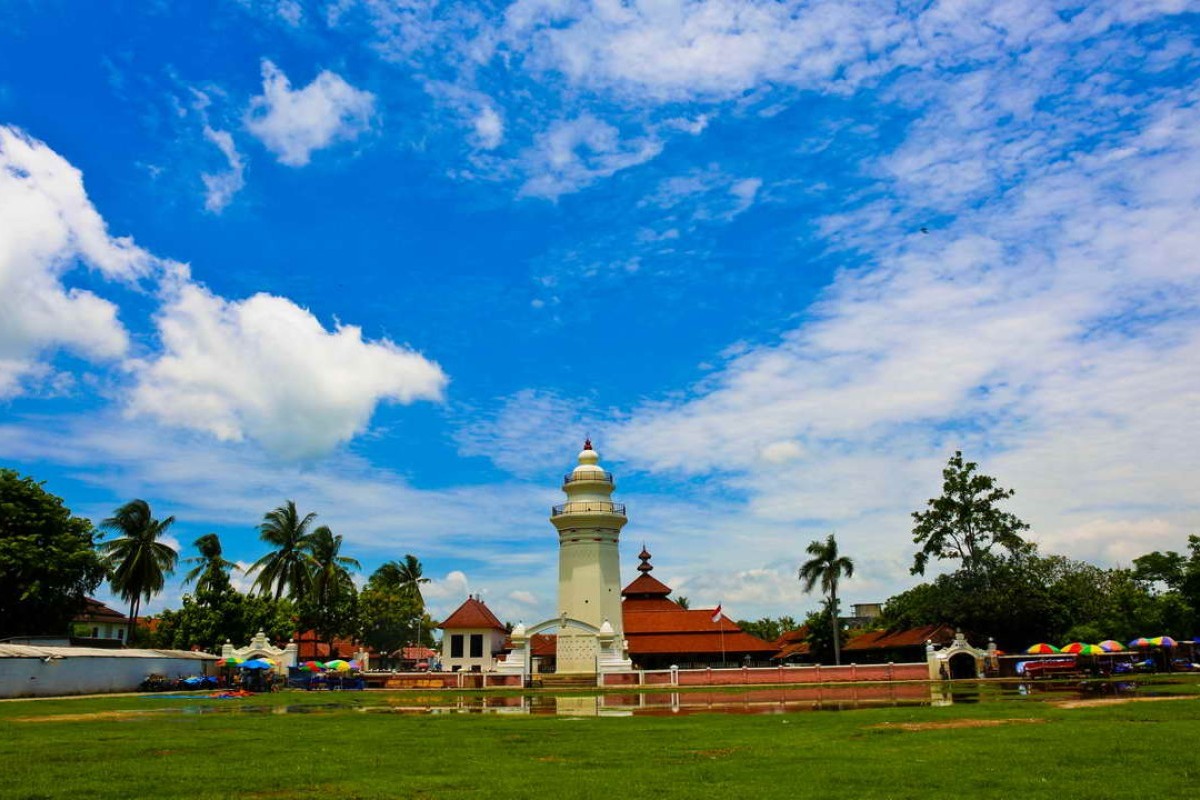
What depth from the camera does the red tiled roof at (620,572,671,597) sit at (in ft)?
232

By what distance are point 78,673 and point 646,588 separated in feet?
137

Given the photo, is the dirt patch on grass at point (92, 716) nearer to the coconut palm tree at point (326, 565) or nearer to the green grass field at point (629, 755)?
the green grass field at point (629, 755)

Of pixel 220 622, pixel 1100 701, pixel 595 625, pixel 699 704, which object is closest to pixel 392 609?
pixel 220 622

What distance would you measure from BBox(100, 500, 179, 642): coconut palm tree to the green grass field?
37.3m

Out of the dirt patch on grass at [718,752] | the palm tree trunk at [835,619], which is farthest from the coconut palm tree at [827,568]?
the dirt patch on grass at [718,752]

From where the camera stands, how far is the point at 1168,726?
16.7 m

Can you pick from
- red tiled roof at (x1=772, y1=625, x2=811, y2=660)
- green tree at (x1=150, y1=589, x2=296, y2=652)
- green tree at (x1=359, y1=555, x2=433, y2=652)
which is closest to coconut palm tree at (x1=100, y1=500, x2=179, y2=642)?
green tree at (x1=150, y1=589, x2=296, y2=652)

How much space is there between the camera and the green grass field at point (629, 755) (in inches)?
423

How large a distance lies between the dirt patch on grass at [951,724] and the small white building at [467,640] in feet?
152

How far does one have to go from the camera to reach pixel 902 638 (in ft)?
210

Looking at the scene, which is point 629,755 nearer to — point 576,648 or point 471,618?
point 576,648

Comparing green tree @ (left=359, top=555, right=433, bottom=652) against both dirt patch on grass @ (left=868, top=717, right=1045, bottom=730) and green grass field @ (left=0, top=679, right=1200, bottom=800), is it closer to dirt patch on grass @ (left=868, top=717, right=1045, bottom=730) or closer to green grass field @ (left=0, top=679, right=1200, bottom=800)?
green grass field @ (left=0, top=679, right=1200, bottom=800)

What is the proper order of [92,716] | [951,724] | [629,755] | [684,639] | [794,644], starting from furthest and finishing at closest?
[794,644]
[684,639]
[92,716]
[951,724]
[629,755]

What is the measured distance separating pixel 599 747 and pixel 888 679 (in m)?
36.8
